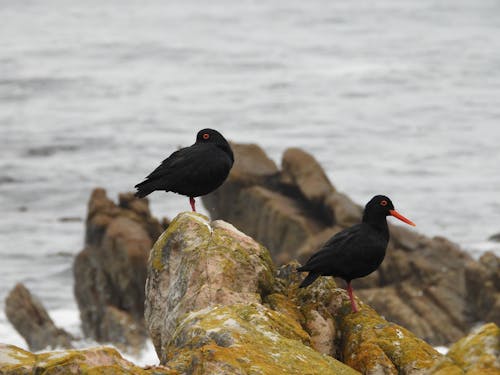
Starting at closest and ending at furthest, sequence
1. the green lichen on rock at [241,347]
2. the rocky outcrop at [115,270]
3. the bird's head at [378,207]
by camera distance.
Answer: the green lichen on rock at [241,347] < the bird's head at [378,207] < the rocky outcrop at [115,270]

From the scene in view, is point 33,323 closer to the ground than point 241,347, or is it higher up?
closer to the ground

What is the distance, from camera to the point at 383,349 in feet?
39.1

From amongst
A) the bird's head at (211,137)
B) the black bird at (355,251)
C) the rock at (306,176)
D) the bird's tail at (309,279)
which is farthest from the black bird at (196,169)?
the rock at (306,176)

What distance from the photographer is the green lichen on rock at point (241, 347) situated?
365 inches

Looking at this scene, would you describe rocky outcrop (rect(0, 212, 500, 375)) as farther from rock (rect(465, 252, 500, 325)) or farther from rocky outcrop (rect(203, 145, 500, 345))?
rock (rect(465, 252, 500, 325))

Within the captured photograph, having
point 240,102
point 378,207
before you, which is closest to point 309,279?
point 378,207

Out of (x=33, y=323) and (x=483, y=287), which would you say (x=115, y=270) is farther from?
(x=483, y=287)

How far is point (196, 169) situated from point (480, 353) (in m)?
7.27

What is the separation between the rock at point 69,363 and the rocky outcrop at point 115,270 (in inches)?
962

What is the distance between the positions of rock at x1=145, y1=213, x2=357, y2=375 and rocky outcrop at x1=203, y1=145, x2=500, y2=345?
19.4 metres

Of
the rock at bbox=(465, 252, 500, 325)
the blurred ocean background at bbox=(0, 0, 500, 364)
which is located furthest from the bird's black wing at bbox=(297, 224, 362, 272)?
the rock at bbox=(465, 252, 500, 325)

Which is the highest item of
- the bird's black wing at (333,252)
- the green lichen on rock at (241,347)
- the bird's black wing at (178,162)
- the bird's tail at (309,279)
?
the bird's black wing at (178,162)

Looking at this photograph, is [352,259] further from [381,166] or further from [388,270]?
[381,166]

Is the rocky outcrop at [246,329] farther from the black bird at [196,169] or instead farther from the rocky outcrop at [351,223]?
the rocky outcrop at [351,223]
